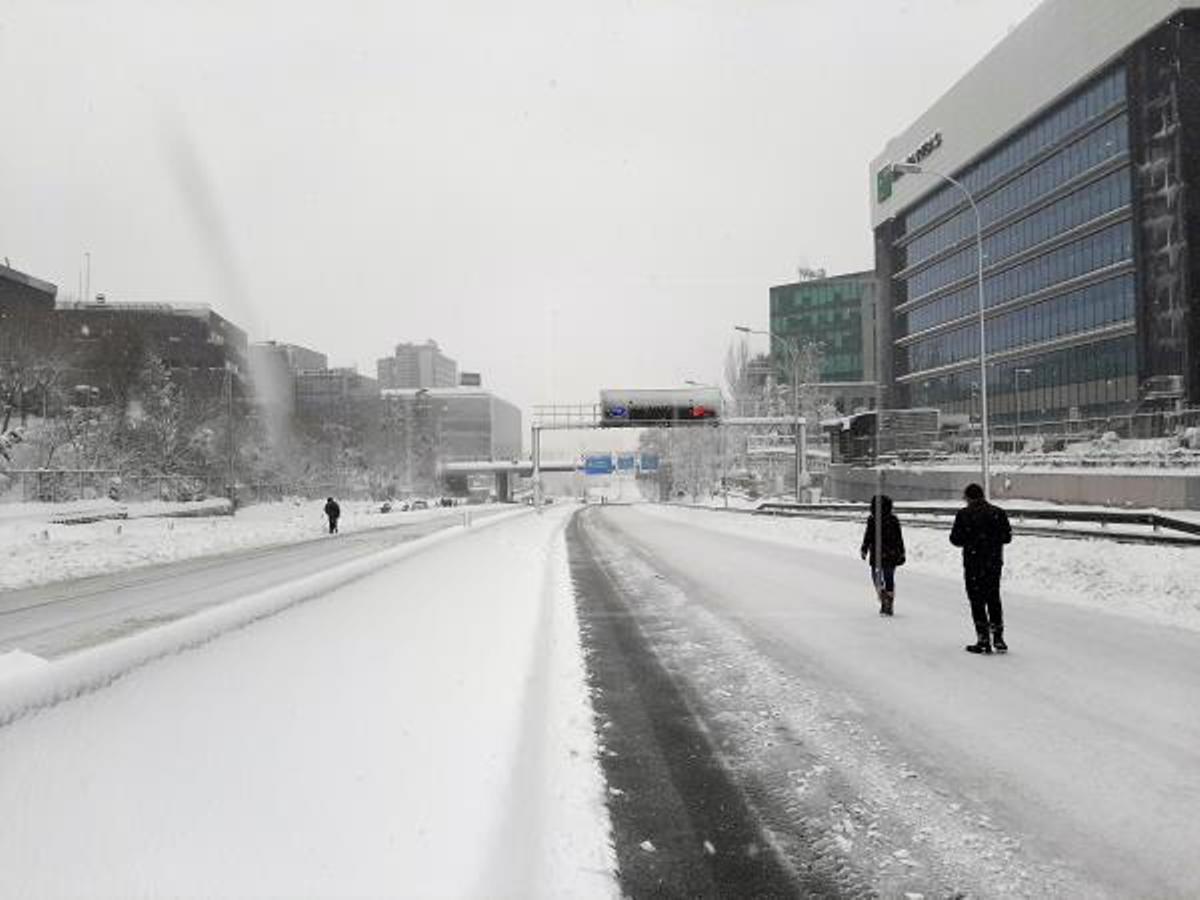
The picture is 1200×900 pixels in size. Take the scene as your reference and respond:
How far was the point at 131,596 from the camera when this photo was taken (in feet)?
50.9

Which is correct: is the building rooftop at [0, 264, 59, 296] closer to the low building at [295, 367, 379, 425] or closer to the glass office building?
the low building at [295, 367, 379, 425]

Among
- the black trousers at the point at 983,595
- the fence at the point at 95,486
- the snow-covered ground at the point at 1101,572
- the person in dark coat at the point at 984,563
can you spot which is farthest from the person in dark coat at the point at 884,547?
the fence at the point at 95,486

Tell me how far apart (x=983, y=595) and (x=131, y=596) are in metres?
13.5

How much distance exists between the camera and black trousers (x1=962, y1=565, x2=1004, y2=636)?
9.03 metres

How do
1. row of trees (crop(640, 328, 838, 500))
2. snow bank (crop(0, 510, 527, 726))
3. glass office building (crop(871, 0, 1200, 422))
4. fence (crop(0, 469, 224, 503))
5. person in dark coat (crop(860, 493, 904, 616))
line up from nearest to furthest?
1. snow bank (crop(0, 510, 527, 726))
2. person in dark coat (crop(860, 493, 904, 616))
3. fence (crop(0, 469, 224, 503))
4. glass office building (crop(871, 0, 1200, 422))
5. row of trees (crop(640, 328, 838, 500))

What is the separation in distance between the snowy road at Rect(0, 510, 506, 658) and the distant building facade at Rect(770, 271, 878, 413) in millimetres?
105964

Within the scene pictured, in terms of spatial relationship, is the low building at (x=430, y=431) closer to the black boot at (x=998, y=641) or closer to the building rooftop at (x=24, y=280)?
the building rooftop at (x=24, y=280)

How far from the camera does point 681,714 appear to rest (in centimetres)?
693

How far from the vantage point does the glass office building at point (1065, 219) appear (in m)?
52.0

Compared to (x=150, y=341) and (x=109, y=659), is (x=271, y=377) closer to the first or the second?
(x=150, y=341)

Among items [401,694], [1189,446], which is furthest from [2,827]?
[1189,446]

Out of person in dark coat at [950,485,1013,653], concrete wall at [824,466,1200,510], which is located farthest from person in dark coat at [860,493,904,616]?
concrete wall at [824,466,1200,510]

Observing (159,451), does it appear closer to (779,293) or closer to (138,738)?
(138,738)

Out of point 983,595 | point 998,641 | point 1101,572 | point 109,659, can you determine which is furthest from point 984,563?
point 109,659
